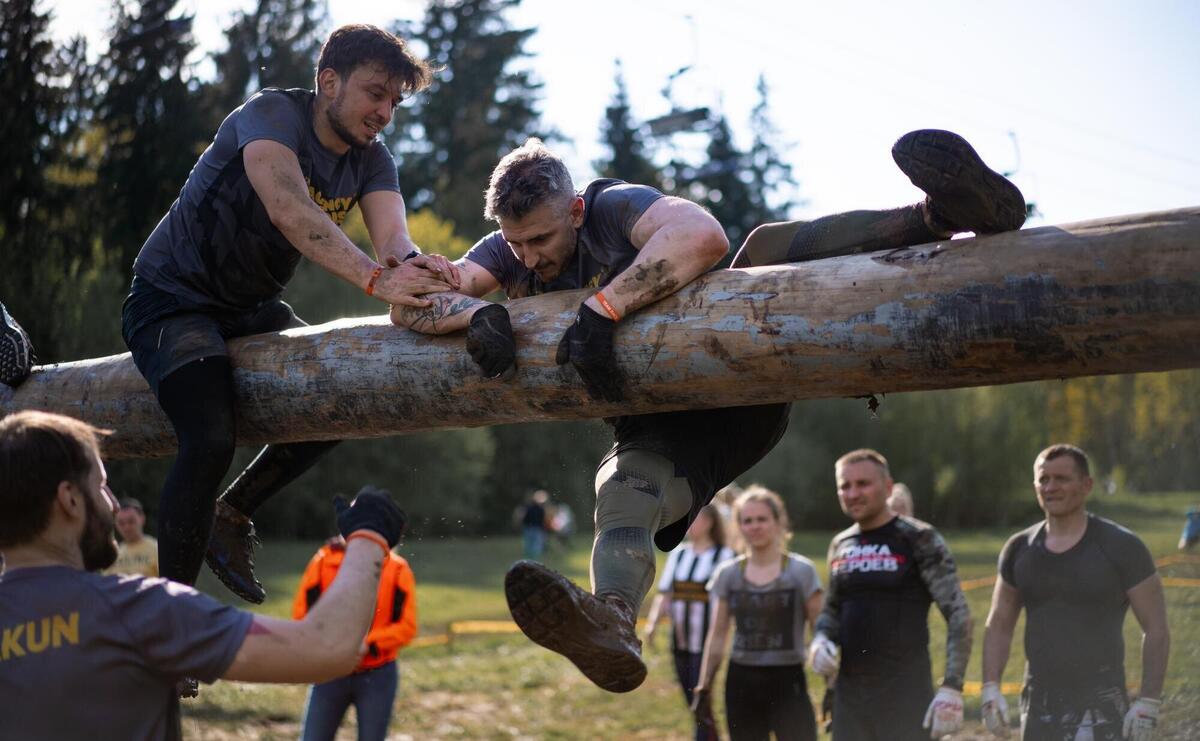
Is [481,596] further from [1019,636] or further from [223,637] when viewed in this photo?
[223,637]

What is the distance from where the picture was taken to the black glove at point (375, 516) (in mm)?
2594

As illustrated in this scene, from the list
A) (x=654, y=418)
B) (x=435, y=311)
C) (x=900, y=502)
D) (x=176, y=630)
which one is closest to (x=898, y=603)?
(x=900, y=502)

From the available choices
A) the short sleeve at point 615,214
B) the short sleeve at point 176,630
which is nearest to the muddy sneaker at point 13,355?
the short sleeve at point 615,214

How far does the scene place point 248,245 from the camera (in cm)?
398

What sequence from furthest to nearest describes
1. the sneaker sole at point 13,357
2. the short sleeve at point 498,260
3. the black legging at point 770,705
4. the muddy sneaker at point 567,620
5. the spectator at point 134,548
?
the spectator at point 134,548, the black legging at point 770,705, the sneaker sole at point 13,357, the short sleeve at point 498,260, the muddy sneaker at point 567,620

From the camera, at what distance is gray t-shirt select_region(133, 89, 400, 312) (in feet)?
12.8

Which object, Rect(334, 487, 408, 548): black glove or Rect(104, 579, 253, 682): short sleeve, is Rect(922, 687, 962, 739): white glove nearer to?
Rect(334, 487, 408, 548): black glove

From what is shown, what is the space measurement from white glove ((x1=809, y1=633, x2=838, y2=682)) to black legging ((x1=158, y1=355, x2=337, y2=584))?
3.24 metres

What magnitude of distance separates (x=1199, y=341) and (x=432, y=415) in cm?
224

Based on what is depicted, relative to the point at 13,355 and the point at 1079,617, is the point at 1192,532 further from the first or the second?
the point at 13,355

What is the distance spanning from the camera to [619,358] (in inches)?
135

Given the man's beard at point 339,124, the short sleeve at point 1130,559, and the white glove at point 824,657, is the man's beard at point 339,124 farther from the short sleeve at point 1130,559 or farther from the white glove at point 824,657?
the short sleeve at point 1130,559

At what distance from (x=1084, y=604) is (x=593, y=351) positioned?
332cm

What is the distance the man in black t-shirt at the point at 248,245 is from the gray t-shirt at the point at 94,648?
1.41 meters
